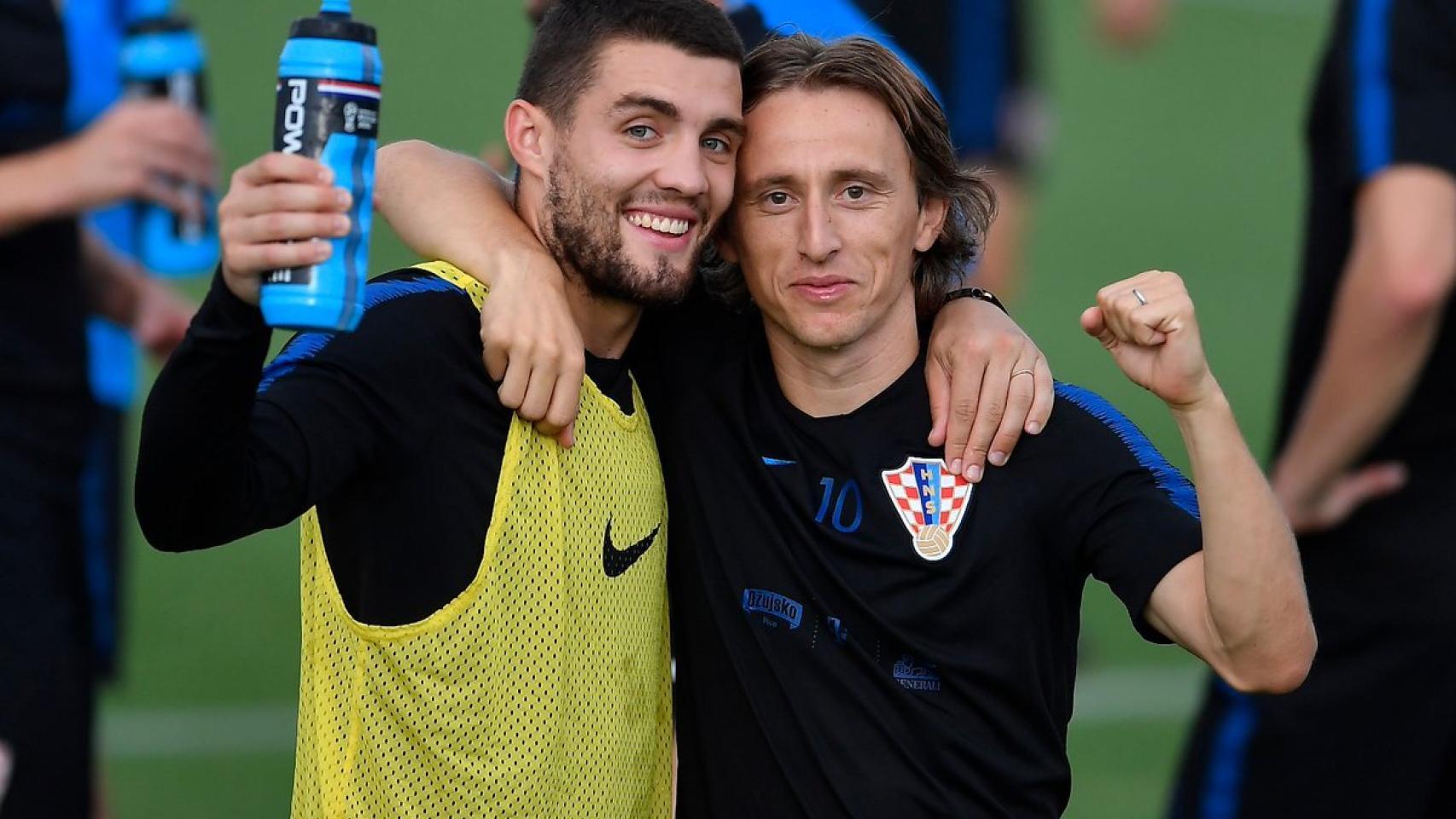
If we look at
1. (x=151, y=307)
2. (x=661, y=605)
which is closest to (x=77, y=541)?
(x=151, y=307)

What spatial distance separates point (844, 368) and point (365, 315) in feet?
2.61

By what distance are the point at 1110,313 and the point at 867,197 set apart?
551 millimetres

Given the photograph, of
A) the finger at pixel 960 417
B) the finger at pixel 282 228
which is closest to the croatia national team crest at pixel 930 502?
the finger at pixel 960 417

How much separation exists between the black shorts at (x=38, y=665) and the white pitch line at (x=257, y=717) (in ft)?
8.33

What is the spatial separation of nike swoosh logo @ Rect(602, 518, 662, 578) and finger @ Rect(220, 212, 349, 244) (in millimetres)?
842

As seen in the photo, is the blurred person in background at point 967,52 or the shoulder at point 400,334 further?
the blurred person in background at point 967,52

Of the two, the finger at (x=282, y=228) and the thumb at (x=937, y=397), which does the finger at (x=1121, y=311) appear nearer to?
the thumb at (x=937, y=397)

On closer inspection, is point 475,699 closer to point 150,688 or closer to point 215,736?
point 215,736

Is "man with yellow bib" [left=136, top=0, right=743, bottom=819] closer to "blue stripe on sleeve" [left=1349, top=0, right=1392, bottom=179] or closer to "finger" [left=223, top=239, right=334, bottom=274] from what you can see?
"finger" [left=223, top=239, right=334, bottom=274]

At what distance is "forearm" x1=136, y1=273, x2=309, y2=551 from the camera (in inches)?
105

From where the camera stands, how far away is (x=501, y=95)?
13.3 metres

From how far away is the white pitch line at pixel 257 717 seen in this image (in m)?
7.09

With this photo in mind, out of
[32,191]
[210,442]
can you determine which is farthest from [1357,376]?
[32,191]

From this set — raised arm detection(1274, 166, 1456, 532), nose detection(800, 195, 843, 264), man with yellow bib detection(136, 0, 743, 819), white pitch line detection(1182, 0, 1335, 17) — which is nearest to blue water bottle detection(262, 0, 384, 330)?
man with yellow bib detection(136, 0, 743, 819)
